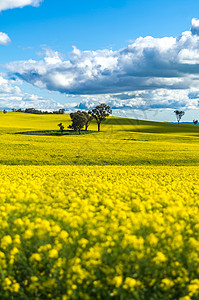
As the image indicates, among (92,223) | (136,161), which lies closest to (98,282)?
(92,223)

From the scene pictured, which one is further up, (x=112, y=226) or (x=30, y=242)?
(x=112, y=226)

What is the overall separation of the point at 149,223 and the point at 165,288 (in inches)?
61.2

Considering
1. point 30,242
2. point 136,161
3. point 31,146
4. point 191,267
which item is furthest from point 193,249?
point 31,146

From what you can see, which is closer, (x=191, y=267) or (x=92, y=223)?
(x=191, y=267)

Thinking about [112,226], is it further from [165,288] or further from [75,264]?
[165,288]

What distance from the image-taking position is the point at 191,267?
5.05 m

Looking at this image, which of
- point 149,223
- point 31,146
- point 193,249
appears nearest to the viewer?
point 193,249

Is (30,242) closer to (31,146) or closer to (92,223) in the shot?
(92,223)

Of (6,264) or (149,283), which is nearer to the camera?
(149,283)

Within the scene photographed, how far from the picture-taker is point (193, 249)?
546 cm

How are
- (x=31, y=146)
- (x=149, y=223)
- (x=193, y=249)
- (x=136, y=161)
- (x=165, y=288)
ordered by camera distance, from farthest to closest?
(x=31, y=146) < (x=136, y=161) < (x=149, y=223) < (x=193, y=249) < (x=165, y=288)

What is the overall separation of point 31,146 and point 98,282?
35095mm

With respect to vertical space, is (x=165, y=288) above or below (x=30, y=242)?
below

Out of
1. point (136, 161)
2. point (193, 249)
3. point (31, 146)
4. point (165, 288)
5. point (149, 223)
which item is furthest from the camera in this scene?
point (31, 146)
